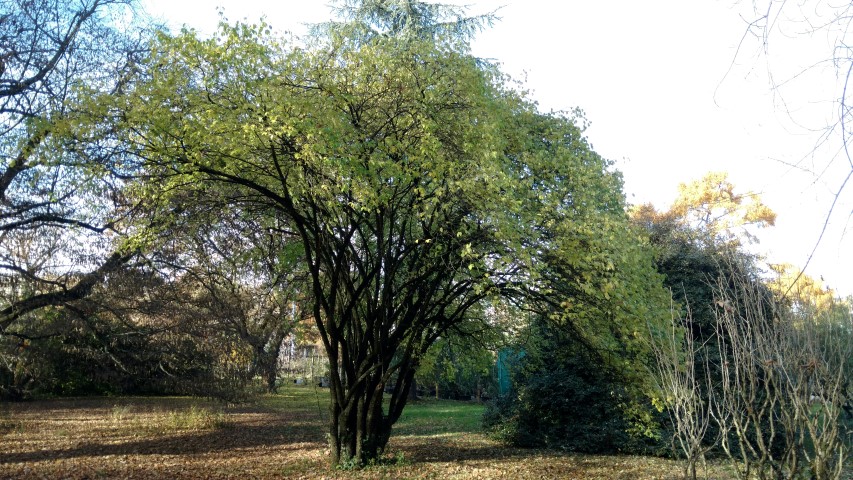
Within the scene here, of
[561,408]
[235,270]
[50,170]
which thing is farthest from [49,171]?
[561,408]

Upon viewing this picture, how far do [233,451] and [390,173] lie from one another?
Answer: 270 inches

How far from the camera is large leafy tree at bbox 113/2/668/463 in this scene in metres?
7.02

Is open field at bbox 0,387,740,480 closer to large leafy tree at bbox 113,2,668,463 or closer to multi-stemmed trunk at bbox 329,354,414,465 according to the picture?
multi-stemmed trunk at bbox 329,354,414,465

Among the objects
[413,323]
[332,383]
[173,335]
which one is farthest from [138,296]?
[413,323]

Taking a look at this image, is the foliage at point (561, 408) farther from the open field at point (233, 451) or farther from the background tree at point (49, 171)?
the background tree at point (49, 171)

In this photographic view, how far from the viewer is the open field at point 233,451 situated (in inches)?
359

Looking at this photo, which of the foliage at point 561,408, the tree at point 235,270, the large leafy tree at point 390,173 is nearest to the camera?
the large leafy tree at point 390,173

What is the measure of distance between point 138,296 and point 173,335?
1696 mm

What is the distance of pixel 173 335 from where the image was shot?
13719 millimetres

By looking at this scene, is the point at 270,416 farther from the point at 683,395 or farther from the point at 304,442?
the point at 683,395

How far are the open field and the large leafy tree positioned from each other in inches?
56.7

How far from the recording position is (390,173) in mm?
7301

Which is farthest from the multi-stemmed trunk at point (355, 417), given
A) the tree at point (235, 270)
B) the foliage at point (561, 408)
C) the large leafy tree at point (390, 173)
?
the foliage at point (561, 408)

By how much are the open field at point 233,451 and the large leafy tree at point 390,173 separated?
144 centimetres
